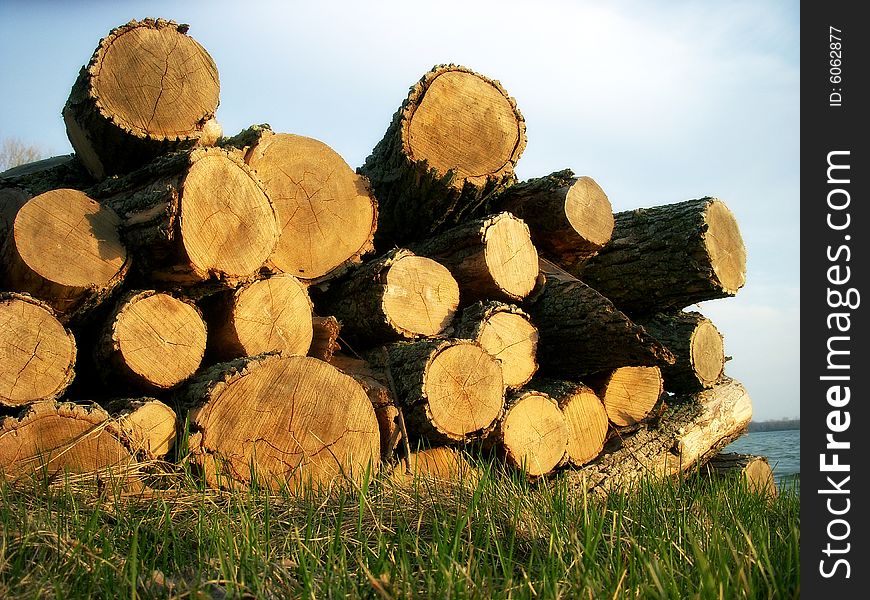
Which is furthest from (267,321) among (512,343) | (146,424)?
(512,343)

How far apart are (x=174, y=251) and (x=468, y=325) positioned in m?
1.50

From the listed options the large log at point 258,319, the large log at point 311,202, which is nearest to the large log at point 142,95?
the large log at point 311,202

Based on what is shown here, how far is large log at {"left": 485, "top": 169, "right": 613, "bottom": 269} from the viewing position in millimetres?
4719

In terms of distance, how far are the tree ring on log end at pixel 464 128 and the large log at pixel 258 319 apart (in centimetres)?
105

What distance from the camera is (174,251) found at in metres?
3.25

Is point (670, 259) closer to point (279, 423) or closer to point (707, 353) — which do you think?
point (707, 353)

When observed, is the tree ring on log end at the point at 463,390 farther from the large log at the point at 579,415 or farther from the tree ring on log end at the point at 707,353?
the tree ring on log end at the point at 707,353

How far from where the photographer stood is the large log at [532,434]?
4.05 meters

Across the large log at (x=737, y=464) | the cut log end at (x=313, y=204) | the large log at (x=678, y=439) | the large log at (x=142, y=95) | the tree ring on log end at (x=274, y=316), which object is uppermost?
the large log at (x=142, y=95)

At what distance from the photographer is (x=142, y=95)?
3.70 meters

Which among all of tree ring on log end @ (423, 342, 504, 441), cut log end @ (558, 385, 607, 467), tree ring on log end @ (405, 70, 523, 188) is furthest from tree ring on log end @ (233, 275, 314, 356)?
cut log end @ (558, 385, 607, 467)
